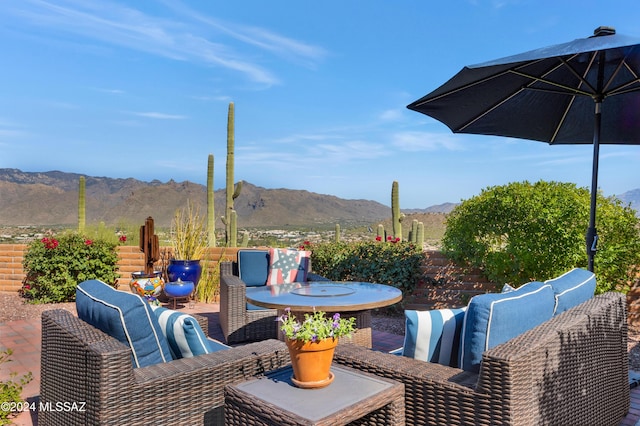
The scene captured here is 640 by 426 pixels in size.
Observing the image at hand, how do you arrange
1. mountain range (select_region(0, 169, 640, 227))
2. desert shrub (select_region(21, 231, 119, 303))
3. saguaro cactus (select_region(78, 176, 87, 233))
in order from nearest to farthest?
desert shrub (select_region(21, 231, 119, 303)) → saguaro cactus (select_region(78, 176, 87, 233)) → mountain range (select_region(0, 169, 640, 227))

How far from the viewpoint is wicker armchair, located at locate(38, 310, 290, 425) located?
1.50m

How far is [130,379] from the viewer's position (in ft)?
5.01

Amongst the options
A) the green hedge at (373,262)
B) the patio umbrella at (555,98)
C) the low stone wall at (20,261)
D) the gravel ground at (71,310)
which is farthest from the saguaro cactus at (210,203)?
the patio umbrella at (555,98)

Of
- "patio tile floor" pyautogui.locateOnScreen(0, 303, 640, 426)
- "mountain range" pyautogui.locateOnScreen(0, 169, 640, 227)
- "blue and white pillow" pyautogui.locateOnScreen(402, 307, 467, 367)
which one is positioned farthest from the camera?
"mountain range" pyautogui.locateOnScreen(0, 169, 640, 227)

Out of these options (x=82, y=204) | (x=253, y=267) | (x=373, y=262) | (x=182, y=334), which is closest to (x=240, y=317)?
(x=253, y=267)

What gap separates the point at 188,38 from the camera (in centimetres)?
833

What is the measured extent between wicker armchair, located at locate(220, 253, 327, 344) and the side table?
2.02 m

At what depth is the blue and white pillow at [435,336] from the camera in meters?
1.78

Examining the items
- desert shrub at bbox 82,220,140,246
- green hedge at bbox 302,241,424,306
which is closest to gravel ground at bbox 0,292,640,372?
green hedge at bbox 302,241,424,306

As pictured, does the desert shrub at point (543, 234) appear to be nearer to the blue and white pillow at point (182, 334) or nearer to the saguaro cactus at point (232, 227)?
the blue and white pillow at point (182, 334)

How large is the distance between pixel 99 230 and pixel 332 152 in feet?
41.0

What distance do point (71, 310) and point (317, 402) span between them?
4953 mm

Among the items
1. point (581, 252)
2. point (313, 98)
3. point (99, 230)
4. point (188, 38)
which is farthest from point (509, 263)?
point (313, 98)

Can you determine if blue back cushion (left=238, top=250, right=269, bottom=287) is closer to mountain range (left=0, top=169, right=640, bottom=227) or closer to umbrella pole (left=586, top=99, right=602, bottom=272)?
umbrella pole (left=586, top=99, right=602, bottom=272)
